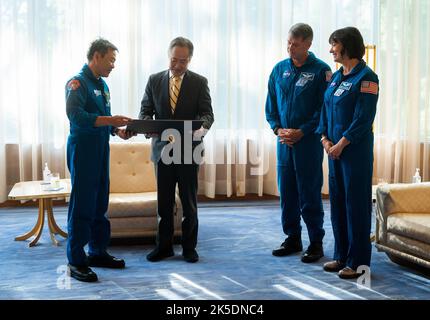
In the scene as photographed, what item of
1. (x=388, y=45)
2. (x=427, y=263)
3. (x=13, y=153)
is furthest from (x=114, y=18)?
(x=427, y=263)

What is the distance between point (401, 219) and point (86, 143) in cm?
194

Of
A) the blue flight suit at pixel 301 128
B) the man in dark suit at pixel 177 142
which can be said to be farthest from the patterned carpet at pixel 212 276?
the blue flight suit at pixel 301 128

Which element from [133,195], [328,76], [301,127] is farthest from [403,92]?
[133,195]

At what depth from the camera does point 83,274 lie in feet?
9.78

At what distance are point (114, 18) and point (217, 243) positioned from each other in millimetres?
2562

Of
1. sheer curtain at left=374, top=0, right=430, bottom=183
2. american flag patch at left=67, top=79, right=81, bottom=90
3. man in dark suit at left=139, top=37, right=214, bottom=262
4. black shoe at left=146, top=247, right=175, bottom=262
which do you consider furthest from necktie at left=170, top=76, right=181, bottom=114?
sheer curtain at left=374, top=0, right=430, bottom=183

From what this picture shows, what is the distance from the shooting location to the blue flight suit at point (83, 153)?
2895 mm

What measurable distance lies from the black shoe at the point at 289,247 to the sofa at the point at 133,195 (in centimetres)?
75

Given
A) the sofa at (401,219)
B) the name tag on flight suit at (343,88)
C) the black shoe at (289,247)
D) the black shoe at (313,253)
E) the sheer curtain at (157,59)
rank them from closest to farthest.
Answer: the name tag on flight suit at (343,88)
the sofa at (401,219)
the black shoe at (313,253)
the black shoe at (289,247)
the sheer curtain at (157,59)

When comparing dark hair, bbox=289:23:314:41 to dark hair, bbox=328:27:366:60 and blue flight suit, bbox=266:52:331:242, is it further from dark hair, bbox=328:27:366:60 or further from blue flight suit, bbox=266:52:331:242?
dark hair, bbox=328:27:366:60

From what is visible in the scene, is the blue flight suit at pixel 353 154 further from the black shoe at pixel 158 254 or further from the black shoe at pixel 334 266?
the black shoe at pixel 158 254

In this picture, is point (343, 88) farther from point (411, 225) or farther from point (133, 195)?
point (133, 195)

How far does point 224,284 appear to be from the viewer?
2953 millimetres
